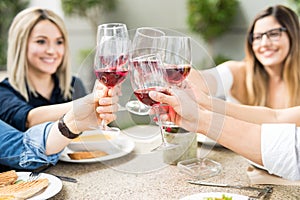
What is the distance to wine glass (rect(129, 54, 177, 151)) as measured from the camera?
3.70 ft

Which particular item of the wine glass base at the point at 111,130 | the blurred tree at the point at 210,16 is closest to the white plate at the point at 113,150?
the wine glass base at the point at 111,130

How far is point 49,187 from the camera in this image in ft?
4.08

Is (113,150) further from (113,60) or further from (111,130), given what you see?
(113,60)

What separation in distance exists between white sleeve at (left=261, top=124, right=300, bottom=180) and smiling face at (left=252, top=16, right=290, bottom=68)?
3.49ft

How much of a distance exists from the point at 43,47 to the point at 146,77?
1147 millimetres

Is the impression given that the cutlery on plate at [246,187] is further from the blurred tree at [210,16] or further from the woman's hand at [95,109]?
the blurred tree at [210,16]

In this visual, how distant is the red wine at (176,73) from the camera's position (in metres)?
1.17

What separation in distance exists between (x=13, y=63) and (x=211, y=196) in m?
1.32

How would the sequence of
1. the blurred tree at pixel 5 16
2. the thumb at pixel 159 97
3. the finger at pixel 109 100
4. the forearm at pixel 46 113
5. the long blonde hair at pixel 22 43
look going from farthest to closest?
1. the blurred tree at pixel 5 16
2. the long blonde hair at pixel 22 43
3. the forearm at pixel 46 113
4. the finger at pixel 109 100
5. the thumb at pixel 159 97

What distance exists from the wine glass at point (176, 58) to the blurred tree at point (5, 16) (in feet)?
15.7

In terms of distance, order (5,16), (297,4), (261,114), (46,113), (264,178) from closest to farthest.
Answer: (264,178), (261,114), (46,113), (297,4), (5,16)

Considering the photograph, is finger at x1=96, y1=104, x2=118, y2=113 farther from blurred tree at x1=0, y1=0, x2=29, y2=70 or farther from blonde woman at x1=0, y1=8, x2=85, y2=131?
blurred tree at x1=0, y1=0, x2=29, y2=70

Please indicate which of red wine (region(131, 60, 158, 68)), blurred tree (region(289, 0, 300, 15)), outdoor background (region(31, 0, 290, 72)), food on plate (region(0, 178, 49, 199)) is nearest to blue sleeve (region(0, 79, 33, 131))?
food on plate (region(0, 178, 49, 199))

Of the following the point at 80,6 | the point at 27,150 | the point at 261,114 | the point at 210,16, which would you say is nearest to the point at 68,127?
the point at 27,150
